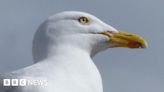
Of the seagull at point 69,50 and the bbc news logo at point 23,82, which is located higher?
the seagull at point 69,50

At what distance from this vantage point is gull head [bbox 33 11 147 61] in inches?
388

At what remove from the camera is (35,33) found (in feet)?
32.7

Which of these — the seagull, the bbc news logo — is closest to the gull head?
the seagull

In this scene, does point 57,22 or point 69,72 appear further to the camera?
point 57,22

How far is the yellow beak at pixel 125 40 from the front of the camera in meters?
10.5

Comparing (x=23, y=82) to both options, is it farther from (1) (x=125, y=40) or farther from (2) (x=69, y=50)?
(1) (x=125, y=40)

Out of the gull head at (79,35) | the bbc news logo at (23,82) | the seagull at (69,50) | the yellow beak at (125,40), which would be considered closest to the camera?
the bbc news logo at (23,82)

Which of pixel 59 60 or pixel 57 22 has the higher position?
pixel 57 22

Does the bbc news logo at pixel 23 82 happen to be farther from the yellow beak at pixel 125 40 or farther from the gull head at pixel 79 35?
the yellow beak at pixel 125 40

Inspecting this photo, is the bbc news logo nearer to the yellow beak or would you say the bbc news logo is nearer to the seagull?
the seagull

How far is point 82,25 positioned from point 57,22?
41 centimetres

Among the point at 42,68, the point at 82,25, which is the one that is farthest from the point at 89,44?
the point at 42,68

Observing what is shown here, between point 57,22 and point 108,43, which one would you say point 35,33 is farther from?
point 108,43

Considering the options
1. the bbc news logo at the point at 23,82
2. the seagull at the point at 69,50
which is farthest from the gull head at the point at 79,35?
the bbc news logo at the point at 23,82
